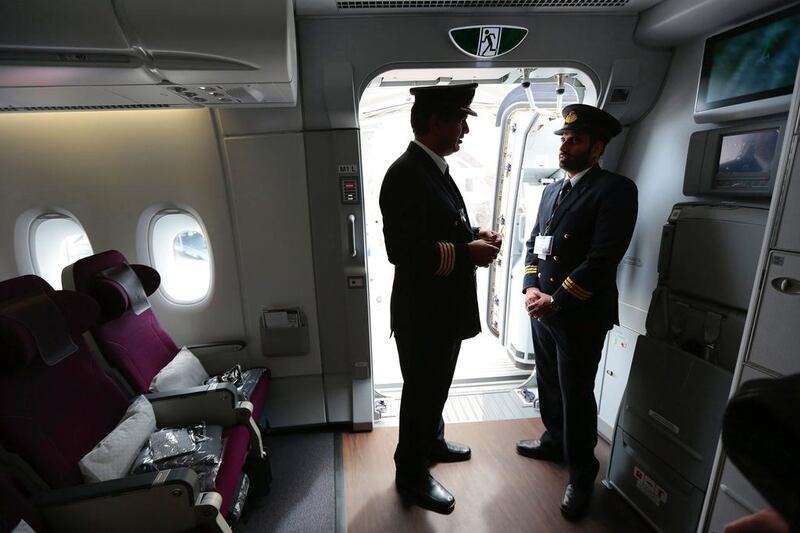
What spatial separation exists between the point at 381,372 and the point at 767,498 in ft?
12.5

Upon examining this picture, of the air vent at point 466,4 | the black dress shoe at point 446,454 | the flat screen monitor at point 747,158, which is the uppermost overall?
the air vent at point 466,4

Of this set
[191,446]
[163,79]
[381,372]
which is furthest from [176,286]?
[381,372]

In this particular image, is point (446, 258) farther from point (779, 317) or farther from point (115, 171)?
point (115, 171)

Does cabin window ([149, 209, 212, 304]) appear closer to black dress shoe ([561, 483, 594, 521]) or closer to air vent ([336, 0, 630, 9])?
air vent ([336, 0, 630, 9])

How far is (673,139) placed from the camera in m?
2.31

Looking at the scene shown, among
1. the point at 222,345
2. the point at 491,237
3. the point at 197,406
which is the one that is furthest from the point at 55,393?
the point at 491,237

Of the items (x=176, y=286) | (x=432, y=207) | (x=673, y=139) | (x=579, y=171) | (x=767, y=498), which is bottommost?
(x=176, y=286)

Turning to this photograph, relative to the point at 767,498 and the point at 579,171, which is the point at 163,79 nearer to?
the point at 579,171

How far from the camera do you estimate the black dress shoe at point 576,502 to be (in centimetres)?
219

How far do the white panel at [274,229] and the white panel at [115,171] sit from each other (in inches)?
6.6

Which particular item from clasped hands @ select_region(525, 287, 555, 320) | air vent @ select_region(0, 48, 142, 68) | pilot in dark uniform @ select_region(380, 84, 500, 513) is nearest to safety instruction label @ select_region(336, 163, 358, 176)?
pilot in dark uniform @ select_region(380, 84, 500, 513)

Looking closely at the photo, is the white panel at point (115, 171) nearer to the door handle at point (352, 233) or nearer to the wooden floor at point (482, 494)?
the door handle at point (352, 233)

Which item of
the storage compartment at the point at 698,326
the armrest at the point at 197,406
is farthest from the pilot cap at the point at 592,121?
the armrest at the point at 197,406

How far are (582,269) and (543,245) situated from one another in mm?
337
